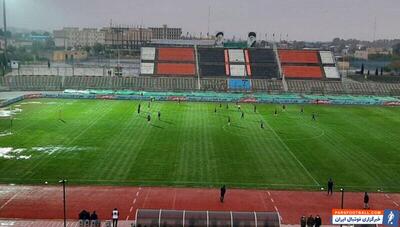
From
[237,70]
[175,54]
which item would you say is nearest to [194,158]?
[237,70]

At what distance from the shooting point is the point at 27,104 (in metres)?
79.7

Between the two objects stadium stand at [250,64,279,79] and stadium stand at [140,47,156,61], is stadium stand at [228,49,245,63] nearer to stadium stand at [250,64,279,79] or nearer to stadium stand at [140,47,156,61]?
stadium stand at [250,64,279,79]

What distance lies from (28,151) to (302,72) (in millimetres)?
84699

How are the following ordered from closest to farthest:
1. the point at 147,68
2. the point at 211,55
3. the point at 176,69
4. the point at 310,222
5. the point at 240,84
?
the point at 310,222 → the point at 240,84 → the point at 147,68 → the point at 176,69 → the point at 211,55

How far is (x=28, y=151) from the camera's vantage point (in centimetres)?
4669

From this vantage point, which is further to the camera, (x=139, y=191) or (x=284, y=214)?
(x=139, y=191)

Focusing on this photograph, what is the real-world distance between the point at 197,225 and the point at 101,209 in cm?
950

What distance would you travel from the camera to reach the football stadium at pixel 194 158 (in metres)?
31.5

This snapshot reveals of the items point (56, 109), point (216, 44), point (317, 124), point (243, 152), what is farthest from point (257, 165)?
point (216, 44)

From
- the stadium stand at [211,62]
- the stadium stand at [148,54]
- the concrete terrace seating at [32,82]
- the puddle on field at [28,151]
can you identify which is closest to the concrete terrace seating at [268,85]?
the stadium stand at [211,62]

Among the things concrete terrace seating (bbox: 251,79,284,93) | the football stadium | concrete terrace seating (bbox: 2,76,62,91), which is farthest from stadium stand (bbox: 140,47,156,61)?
concrete terrace seating (bbox: 251,79,284,93)

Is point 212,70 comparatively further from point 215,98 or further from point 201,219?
point 201,219

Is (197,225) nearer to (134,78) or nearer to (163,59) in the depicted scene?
(134,78)

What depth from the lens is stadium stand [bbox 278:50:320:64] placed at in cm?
12544
